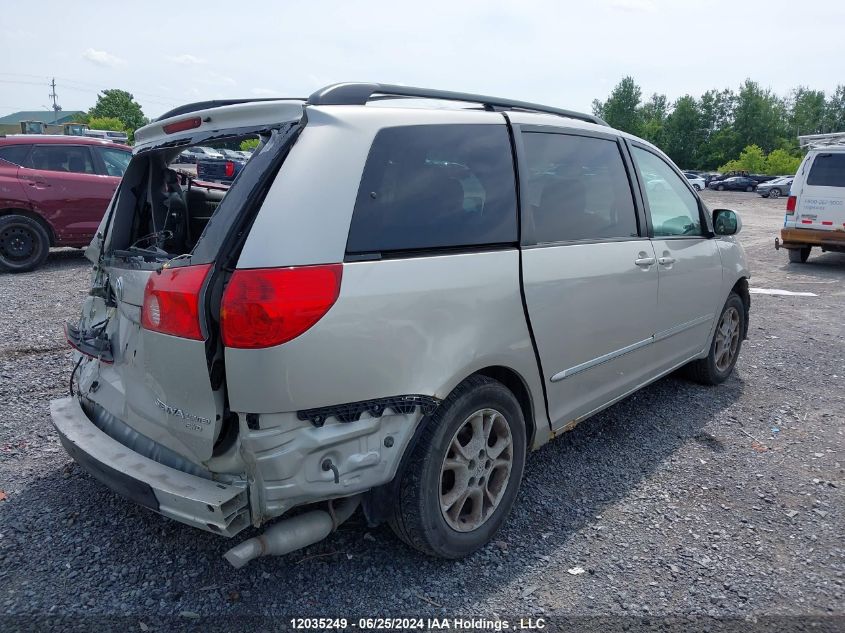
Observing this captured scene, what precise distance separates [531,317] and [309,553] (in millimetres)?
1424

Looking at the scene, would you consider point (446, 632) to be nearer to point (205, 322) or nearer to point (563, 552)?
point (563, 552)

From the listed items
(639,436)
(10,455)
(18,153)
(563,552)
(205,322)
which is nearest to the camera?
(205,322)

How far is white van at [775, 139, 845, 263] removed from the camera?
10.9m

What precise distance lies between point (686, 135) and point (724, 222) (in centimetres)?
9369

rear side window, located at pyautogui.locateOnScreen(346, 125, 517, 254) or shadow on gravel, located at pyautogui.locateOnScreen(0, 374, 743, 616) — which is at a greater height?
rear side window, located at pyautogui.locateOnScreen(346, 125, 517, 254)

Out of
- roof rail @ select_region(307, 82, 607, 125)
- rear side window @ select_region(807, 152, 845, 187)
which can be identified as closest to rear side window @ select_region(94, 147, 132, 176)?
roof rail @ select_region(307, 82, 607, 125)

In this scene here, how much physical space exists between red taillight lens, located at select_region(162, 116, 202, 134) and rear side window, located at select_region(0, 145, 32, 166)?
24.1 ft

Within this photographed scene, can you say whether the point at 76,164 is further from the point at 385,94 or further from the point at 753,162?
the point at 753,162

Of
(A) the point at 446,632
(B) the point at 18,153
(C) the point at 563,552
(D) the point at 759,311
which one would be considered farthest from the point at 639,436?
(B) the point at 18,153

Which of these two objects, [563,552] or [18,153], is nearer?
[563,552]

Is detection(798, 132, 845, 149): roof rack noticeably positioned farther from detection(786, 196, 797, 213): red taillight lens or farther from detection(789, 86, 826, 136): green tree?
detection(789, 86, 826, 136): green tree

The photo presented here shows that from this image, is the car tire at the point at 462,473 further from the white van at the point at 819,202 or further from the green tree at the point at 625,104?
the green tree at the point at 625,104

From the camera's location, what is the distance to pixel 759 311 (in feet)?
25.5

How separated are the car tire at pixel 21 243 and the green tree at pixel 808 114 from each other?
99.3 m
